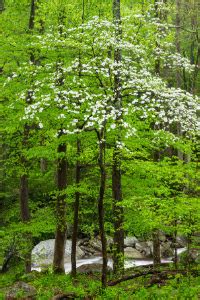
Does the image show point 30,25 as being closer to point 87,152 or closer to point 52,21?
point 52,21

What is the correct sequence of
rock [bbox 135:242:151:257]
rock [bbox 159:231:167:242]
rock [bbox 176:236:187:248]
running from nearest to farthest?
rock [bbox 135:242:151:257] < rock [bbox 159:231:167:242] < rock [bbox 176:236:187:248]

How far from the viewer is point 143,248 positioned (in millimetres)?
24641

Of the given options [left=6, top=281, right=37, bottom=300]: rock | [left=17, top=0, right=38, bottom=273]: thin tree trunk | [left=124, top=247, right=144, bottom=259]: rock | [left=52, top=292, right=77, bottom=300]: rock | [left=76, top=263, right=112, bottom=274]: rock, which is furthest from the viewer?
[left=124, top=247, right=144, bottom=259]: rock

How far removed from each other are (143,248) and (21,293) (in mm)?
14162

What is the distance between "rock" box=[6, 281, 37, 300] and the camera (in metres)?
11.4

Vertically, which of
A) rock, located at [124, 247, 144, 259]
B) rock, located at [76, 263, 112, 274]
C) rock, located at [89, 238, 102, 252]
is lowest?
rock, located at [89, 238, 102, 252]

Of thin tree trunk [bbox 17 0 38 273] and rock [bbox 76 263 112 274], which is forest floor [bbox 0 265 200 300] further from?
rock [bbox 76 263 112 274]

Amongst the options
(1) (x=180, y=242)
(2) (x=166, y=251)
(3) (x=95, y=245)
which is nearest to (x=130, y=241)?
(3) (x=95, y=245)

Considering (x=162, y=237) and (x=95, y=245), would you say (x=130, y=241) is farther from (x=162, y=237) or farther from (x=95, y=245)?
(x=95, y=245)

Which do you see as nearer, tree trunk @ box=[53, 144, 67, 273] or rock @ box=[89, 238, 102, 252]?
tree trunk @ box=[53, 144, 67, 273]

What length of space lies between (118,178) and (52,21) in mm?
7430

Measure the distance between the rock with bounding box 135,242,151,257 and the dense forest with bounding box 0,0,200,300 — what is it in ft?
22.1

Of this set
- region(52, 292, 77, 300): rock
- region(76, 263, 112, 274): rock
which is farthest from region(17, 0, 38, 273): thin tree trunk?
region(52, 292, 77, 300): rock

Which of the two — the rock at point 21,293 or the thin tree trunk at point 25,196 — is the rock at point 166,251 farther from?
the rock at point 21,293
